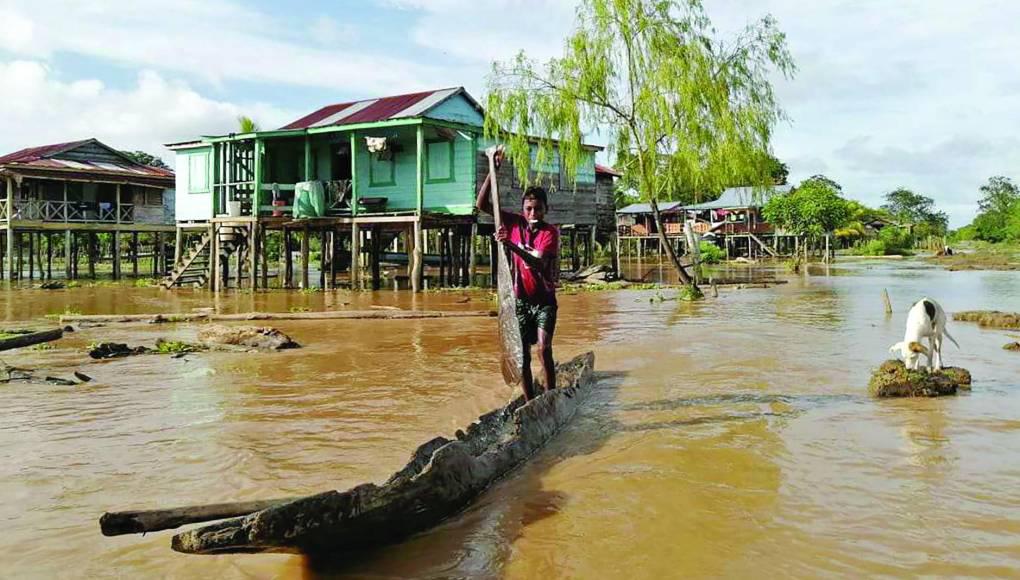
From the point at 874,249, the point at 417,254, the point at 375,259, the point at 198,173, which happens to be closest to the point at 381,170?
the point at 375,259

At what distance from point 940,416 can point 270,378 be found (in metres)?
6.31

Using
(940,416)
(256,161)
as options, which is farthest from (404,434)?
(256,161)

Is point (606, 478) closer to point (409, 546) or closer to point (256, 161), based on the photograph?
point (409, 546)

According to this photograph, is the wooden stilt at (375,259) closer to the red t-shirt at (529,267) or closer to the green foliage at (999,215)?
the red t-shirt at (529,267)

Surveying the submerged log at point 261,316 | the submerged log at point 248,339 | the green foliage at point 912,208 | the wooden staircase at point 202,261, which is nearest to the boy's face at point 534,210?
the submerged log at point 248,339

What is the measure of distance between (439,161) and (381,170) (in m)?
1.80

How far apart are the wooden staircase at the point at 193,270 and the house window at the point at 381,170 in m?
5.80

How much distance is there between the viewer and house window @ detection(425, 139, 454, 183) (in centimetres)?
2278

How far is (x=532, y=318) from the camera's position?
6.25 m

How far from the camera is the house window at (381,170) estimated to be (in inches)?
910

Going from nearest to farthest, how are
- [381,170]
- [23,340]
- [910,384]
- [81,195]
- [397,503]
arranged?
[397,503], [910,384], [23,340], [381,170], [81,195]

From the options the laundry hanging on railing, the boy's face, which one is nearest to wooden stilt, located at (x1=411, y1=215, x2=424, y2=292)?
the laundry hanging on railing

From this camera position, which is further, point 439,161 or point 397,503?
point 439,161

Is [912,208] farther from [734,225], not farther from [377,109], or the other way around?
[377,109]
